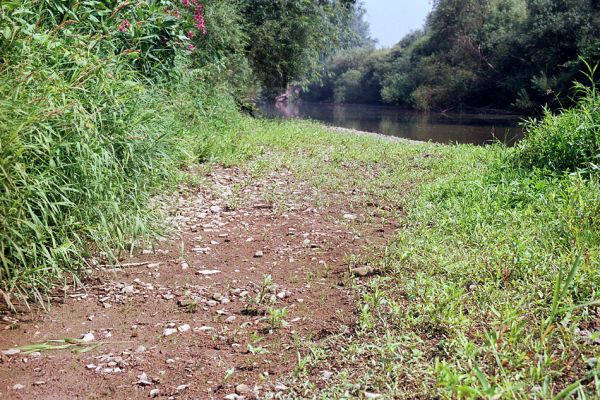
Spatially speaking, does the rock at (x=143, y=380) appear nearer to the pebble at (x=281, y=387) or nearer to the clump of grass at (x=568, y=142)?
the pebble at (x=281, y=387)

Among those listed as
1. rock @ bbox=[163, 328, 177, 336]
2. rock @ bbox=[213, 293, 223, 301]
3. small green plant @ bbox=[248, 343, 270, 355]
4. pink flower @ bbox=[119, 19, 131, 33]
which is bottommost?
rock @ bbox=[163, 328, 177, 336]

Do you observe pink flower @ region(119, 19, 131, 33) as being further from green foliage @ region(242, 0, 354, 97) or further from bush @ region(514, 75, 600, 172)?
green foliage @ region(242, 0, 354, 97)

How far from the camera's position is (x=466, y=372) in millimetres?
2076

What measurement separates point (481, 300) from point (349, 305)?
29.5 inches

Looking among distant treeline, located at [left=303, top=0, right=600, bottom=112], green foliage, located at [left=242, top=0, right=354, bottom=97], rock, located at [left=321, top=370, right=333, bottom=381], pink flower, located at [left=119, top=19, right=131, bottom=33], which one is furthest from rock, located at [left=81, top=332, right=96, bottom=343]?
distant treeline, located at [left=303, top=0, right=600, bottom=112]

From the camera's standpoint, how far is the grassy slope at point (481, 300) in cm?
203

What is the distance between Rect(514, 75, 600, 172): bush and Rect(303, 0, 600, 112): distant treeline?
15.0 m

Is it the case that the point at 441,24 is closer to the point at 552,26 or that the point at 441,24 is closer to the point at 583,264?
the point at 552,26

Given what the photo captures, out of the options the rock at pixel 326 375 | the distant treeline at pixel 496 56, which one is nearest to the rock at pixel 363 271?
the rock at pixel 326 375

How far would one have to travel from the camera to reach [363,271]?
3.40 m

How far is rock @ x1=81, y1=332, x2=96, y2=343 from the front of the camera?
2682 mm

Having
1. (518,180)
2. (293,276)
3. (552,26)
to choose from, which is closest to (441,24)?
(552,26)

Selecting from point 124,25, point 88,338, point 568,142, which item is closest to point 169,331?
point 88,338

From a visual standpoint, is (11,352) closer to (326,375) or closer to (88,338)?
(88,338)
